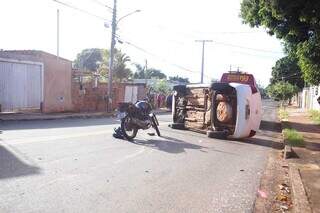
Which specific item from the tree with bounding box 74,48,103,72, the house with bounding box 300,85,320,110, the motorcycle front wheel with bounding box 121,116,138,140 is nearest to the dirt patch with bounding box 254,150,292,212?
the motorcycle front wheel with bounding box 121,116,138,140

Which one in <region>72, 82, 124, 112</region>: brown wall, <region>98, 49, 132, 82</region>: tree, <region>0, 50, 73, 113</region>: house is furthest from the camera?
<region>98, 49, 132, 82</region>: tree

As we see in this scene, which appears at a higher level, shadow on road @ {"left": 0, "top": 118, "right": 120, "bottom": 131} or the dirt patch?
shadow on road @ {"left": 0, "top": 118, "right": 120, "bottom": 131}

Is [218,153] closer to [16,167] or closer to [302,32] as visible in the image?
[16,167]

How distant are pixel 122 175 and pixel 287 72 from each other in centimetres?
7407

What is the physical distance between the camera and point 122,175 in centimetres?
835

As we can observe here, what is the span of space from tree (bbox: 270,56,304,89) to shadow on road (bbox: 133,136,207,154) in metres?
62.7

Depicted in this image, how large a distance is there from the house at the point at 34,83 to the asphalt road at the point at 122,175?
1169cm

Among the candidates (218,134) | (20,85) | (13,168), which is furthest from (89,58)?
(13,168)

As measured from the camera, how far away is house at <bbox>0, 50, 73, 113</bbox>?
80.5 feet

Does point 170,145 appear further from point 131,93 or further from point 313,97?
point 313,97

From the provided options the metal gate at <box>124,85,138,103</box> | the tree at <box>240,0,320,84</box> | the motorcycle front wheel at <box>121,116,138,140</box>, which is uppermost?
the tree at <box>240,0,320,84</box>

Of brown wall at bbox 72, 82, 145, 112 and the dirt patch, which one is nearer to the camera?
the dirt patch

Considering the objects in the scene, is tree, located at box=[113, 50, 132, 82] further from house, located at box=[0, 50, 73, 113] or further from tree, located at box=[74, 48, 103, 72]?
tree, located at box=[74, 48, 103, 72]

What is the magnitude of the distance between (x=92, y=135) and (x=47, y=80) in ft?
47.0
